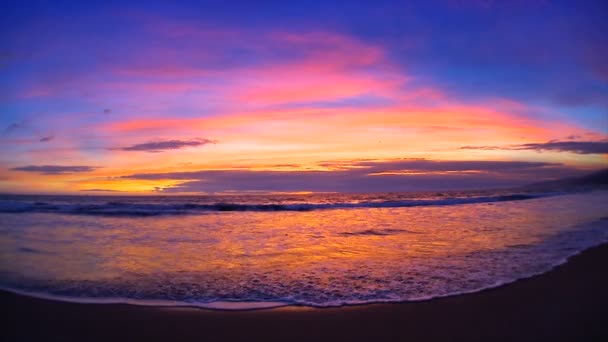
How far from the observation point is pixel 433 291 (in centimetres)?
601

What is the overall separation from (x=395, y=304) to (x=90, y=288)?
473cm

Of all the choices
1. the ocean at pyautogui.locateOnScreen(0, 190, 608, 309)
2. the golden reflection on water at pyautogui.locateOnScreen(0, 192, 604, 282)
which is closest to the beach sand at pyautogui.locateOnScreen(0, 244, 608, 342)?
the ocean at pyautogui.locateOnScreen(0, 190, 608, 309)

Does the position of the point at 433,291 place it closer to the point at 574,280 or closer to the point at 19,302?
the point at 574,280

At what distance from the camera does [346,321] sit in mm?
4848

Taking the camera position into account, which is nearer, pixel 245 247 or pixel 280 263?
pixel 280 263

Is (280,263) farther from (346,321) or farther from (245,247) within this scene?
(346,321)

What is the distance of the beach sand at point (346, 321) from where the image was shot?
4453mm

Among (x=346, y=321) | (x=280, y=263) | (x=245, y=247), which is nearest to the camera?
(x=346, y=321)

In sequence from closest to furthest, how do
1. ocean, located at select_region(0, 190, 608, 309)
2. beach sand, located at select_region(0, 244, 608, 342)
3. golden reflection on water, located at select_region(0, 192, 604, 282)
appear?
beach sand, located at select_region(0, 244, 608, 342), ocean, located at select_region(0, 190, 608, 309), golden reflection on water, located at select_region(0, 192, 604, 282)

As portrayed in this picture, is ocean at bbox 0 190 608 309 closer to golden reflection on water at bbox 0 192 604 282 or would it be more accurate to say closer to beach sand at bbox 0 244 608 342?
golden reflection on water at bbox 0 192 604 282

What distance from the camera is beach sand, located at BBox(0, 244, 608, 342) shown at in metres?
4.45

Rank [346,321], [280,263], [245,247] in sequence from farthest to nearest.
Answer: [245,247]
[280,263]
[346,321]

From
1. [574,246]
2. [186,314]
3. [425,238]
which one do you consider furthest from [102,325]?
[574,246]

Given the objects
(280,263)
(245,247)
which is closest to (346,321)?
(280,263)
